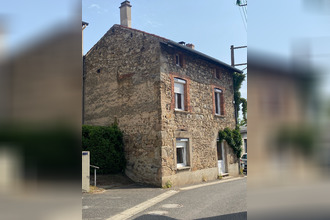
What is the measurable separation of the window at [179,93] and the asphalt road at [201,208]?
4.68 meters

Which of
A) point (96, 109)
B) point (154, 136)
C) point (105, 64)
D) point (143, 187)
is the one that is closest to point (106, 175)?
point (143, 187)

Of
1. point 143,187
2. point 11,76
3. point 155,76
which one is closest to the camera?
point 11,76

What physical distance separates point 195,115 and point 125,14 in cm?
616

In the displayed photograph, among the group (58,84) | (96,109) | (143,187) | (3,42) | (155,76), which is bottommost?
(143,187)

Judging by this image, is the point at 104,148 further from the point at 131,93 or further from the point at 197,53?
the point at 197,53

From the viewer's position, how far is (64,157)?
1.62 m

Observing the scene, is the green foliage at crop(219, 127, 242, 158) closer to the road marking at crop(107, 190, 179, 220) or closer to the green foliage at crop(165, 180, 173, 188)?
the green foliage at crop(165, 180, 173, 188)

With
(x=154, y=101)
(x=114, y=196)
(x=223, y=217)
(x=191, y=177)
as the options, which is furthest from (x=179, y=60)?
(x=223, y=217)

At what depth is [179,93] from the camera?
12508 millimetres

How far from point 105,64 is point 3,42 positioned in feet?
39.6

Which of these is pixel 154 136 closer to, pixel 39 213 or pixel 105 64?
pixel 105 64

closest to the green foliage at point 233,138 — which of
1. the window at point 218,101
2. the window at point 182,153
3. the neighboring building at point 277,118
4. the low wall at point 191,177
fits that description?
the window at point 218,101

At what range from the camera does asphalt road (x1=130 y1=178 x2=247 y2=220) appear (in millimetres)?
5996

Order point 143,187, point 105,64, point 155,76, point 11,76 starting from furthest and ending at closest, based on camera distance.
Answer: point 105,64 < point 155,76 < point 143,187 < point 11,76
